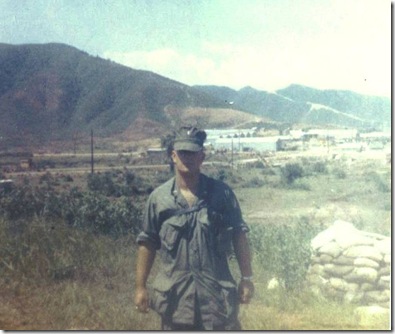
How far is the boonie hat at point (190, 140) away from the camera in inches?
190

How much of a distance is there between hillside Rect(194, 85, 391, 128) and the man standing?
4.31 feet

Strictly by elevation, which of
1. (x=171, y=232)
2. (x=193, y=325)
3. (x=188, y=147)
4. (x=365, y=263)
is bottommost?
(x=193, y=325)

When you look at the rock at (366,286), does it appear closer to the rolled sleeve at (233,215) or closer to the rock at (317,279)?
the rock at (317,279)

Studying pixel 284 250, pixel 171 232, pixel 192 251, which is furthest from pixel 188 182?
pixel 284 250

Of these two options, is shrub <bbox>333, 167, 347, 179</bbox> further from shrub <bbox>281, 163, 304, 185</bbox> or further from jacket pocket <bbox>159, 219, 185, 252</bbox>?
jacket pocket <bbox>159, 219, 185, 252</bbox>

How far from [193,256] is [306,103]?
7.34ft

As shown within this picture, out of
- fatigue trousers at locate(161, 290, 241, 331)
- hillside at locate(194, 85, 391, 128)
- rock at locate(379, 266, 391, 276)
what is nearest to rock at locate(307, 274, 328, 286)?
rock at locate(379, 266, 391, 276)

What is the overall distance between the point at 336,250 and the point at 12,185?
3.21 meters

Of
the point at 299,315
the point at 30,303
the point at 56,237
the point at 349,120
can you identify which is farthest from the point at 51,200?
the point at 349,120

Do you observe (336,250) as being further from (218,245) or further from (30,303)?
(30,303)

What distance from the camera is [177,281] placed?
15.4 ft

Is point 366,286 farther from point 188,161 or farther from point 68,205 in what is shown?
point 68,205

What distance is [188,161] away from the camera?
16.0 ft

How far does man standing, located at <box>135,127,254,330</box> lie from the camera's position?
4672 millimetres
